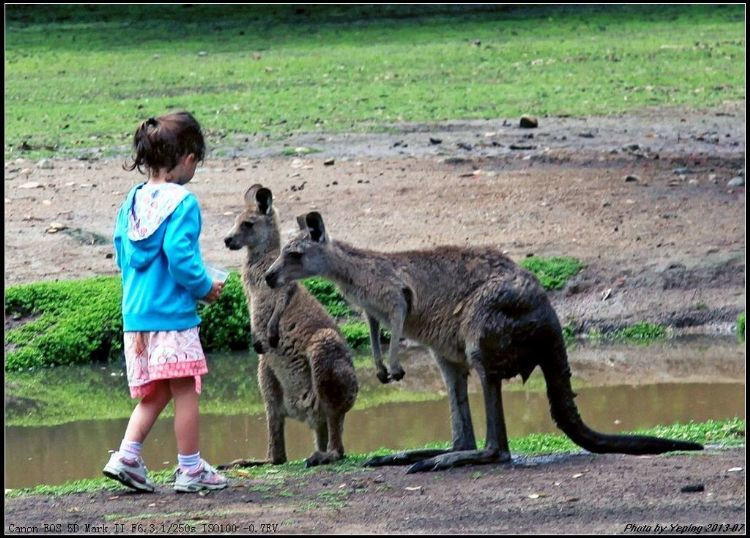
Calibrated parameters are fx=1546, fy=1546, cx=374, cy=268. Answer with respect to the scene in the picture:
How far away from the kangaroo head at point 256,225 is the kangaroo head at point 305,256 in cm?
48

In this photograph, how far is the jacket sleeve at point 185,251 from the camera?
5.45 metres

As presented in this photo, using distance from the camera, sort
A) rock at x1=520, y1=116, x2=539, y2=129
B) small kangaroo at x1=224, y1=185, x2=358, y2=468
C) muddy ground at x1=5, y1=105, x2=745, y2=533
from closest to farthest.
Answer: muddy ground at x1=5, y1=105, x2=745, y2=533 → small kangaroo at x1=224, y1=185, x2=358, y2=468 → rock at x1=520, y1=116, x2=539, y2=129

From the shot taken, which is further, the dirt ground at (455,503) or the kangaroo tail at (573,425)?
the kangaroo tail at (573,425)

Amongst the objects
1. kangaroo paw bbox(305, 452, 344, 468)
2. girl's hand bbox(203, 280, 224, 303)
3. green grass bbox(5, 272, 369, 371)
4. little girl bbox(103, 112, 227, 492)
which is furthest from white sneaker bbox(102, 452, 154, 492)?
green grass bbox(5, 272, 369, 371)

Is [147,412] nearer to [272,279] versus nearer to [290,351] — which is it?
[272,279]

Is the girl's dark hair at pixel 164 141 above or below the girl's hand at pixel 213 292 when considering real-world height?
above

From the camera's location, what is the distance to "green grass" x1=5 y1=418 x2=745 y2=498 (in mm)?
5738

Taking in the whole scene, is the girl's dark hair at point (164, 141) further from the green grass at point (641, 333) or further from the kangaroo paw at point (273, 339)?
the green grass at point (641, 333)

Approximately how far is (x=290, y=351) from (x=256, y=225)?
573 millimetres

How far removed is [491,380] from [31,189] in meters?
6.63

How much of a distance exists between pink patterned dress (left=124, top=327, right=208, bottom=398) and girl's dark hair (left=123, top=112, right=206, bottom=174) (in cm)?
62

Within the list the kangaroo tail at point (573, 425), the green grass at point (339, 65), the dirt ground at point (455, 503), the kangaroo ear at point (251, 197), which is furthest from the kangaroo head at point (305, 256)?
the green grass at point (339, 65)

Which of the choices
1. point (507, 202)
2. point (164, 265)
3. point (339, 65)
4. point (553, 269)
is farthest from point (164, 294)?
point (339, 65)

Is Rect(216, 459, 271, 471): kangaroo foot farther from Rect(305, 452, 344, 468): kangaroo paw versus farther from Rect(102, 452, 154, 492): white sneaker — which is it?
Rect(102, 452, 154, 492): white sneaker
